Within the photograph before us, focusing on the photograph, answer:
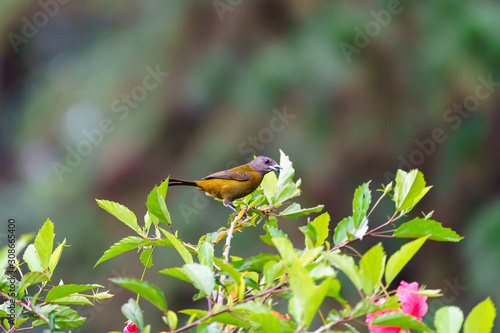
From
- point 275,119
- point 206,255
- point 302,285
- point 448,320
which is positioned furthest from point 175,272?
point 275,119

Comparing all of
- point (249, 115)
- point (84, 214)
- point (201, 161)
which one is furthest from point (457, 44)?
point (84, 214)

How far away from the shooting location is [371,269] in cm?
97

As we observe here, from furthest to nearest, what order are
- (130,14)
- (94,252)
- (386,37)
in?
(130,14), (386,37), (94,252)

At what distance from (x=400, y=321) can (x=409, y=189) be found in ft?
1.30

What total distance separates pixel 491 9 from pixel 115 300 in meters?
5.44

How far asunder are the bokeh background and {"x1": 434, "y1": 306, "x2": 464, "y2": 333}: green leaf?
16.6 ft

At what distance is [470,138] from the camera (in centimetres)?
673

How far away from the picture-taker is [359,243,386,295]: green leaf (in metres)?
0.96

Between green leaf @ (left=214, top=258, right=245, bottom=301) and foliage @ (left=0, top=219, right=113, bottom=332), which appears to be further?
foliage @ (left=0, top=219, right=113, bottom=332)

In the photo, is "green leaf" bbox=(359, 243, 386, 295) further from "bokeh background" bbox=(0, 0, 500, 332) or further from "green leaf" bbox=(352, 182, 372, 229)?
"bokeh background" bbox=(0, 0, 500, 332)

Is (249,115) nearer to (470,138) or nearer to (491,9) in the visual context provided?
(470,138)

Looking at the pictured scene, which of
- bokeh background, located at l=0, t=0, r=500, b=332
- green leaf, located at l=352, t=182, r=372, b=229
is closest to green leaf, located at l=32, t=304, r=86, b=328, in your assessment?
green leaf, located at l=352, t=182, r=372, b=229

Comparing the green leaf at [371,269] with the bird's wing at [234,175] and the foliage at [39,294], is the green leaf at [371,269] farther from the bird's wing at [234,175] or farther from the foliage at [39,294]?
the bird's wing at [234,175]

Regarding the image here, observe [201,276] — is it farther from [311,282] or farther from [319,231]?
[319,231]
